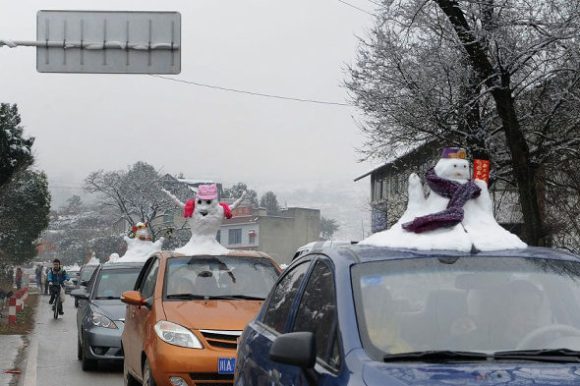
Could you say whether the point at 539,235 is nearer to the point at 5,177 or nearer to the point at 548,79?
the point at 548,79

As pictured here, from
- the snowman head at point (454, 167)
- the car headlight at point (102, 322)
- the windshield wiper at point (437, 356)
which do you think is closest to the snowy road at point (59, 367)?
the car headlight at point (102, 322)

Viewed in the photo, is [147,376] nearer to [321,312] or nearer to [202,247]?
[202,247]

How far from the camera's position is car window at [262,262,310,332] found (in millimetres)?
4785

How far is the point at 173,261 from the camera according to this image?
8.78m

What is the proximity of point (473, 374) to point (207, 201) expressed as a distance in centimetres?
923

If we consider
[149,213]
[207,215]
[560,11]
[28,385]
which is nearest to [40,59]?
[207,215]

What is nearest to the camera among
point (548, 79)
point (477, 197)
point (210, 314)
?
point (477, 197)

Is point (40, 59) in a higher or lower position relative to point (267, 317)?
higher

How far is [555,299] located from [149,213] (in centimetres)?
7309

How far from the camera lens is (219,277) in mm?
8766

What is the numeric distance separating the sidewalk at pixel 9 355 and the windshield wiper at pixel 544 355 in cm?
852

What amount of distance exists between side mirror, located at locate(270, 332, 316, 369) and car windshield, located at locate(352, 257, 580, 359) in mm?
228

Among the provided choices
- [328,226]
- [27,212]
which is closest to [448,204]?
[27,212]

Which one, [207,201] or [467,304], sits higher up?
[207,201]
